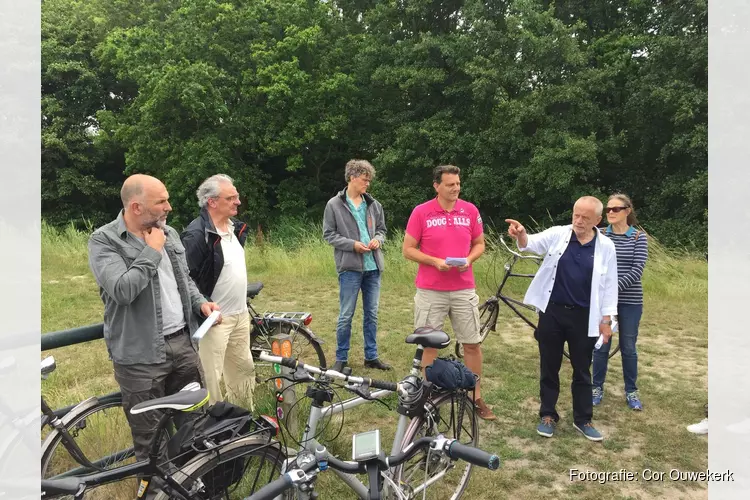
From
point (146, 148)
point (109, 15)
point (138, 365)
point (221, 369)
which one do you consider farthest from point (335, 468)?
point (109, 15)

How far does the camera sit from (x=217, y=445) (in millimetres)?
2170

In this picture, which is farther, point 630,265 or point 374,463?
→ point 630,265

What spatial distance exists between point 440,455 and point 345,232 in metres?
2.73

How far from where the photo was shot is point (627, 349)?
14.4 feet

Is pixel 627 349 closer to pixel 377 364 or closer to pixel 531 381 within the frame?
pixel 531 381

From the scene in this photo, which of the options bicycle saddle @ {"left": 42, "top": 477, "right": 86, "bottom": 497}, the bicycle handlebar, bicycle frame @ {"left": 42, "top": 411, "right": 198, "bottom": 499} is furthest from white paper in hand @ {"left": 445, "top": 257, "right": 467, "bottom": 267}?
bicycle saddle @ {"left": 42, "top": 477, "right": 86, "bottom": 497}

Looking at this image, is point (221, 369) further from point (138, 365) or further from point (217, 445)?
point (217, 445)

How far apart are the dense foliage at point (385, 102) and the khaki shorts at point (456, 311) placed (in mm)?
Answer: 15805

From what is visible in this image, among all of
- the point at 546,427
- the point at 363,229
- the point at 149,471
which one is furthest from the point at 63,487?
the point at 363,229
